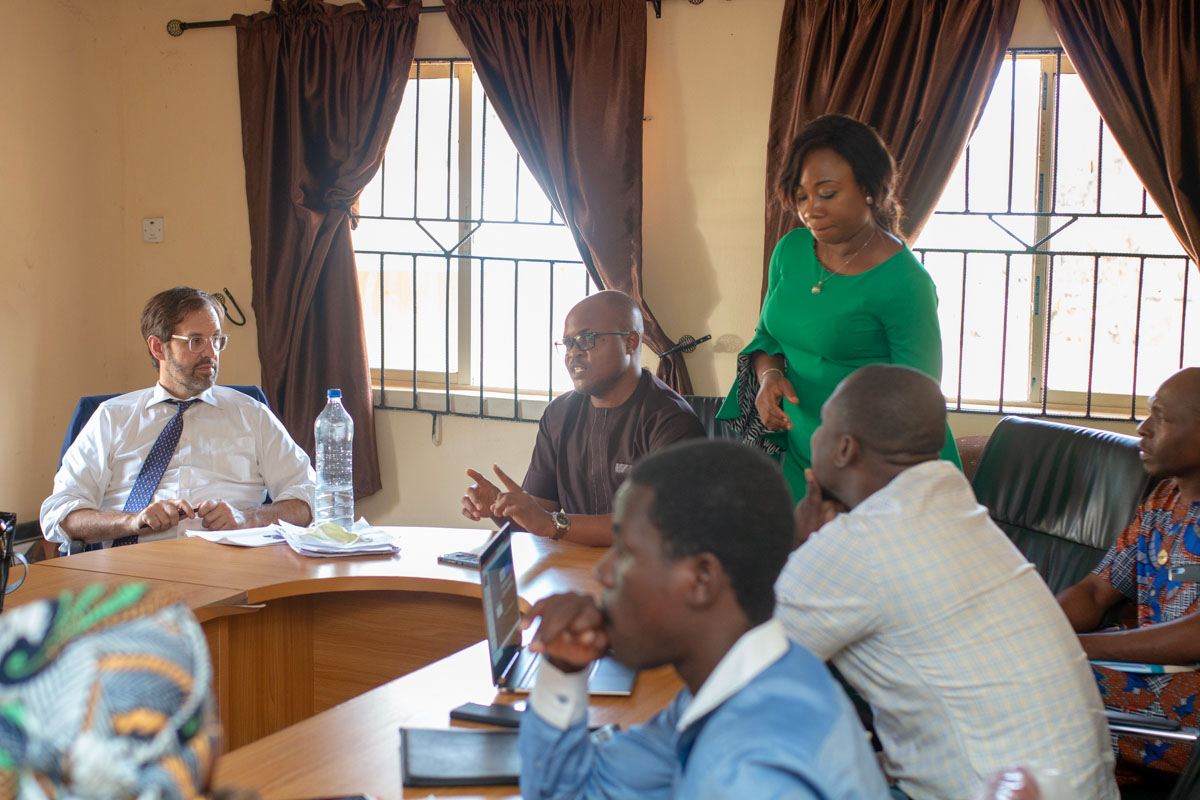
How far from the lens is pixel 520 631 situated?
178 cm

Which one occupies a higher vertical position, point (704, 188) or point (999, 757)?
point (704, 188)

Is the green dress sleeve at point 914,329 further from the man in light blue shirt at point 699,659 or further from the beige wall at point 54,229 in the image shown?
the beige wall at point 54,229

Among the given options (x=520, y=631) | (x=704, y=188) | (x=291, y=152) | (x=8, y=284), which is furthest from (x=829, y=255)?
(x=8, y=284)

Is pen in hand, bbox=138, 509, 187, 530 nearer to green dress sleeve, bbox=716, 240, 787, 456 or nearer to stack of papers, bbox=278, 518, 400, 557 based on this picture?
stack of papers, bbox=278, 518, 400, 557

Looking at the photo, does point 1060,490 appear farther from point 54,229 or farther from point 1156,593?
point 54,229

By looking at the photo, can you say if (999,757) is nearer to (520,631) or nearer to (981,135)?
(520,631)

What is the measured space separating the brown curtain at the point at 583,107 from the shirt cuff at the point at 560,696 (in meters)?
3.02

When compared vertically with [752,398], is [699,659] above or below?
below

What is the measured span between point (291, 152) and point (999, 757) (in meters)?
4.07

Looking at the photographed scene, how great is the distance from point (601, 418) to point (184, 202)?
Result: 298cm

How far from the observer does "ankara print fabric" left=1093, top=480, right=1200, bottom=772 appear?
1.93 metres

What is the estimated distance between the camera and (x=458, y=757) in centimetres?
136

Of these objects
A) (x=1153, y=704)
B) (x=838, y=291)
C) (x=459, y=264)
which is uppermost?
(x=459, y=264)

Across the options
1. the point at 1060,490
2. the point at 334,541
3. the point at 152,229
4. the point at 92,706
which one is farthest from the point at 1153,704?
the point at 152,229
